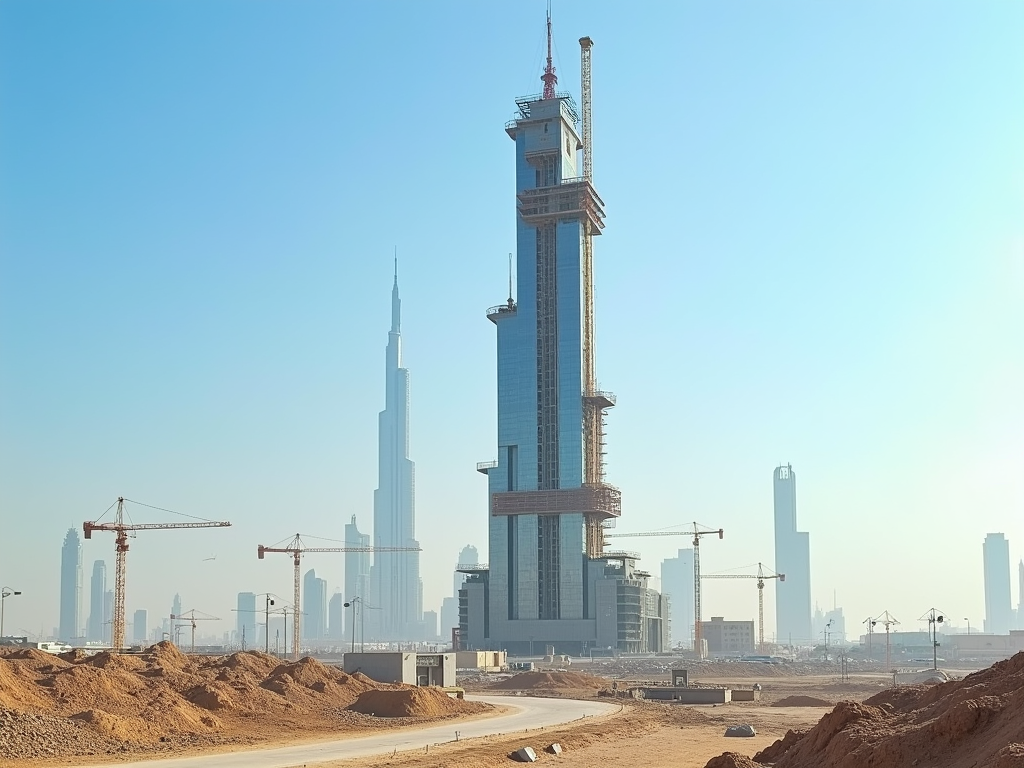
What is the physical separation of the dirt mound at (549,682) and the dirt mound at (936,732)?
383ft

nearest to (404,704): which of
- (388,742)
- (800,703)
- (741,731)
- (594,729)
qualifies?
(594,729)

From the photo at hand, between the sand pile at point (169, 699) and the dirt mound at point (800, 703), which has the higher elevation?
the sand pile at point (169, 699)

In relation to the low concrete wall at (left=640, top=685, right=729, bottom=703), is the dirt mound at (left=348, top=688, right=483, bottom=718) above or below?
above

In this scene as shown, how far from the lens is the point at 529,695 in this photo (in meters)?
142

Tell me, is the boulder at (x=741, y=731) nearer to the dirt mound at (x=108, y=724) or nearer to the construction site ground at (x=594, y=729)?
the construction site ground at (x=594, y=729)

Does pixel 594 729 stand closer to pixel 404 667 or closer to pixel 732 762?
pixel 404 667

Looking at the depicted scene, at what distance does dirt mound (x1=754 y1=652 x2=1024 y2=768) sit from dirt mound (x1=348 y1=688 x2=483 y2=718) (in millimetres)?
55119

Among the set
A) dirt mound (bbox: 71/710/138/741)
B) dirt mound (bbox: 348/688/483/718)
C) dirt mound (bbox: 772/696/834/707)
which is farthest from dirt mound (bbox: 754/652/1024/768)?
dirt mound (bbox: 772/696/834/707)

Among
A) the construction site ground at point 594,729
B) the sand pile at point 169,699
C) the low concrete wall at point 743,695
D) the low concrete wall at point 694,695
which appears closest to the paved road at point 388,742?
the construction site ground at point 594,729

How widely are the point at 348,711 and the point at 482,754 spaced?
3246cm

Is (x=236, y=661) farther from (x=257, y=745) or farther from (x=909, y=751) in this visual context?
(x=909, y=751)

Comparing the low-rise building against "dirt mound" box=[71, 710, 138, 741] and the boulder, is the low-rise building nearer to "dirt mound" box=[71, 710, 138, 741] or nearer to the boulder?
the boulder

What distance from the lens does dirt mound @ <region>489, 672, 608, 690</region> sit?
526 ft

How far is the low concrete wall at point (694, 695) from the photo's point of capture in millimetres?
123188
